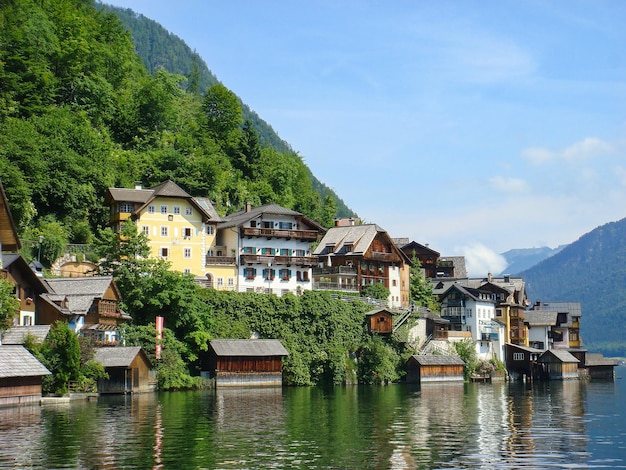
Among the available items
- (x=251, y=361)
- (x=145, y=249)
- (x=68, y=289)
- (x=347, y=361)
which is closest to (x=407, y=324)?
(x=347, y=361)

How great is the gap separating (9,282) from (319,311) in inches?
1554

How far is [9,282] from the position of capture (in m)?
61.2

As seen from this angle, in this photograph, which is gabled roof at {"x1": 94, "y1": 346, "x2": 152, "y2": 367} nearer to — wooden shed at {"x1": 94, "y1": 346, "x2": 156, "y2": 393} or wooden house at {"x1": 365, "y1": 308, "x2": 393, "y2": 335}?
wooden shed at {"x1": 94, "y1": 346, "x2": 156, "y2": 393}

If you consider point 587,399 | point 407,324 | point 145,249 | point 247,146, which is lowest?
point 587,399

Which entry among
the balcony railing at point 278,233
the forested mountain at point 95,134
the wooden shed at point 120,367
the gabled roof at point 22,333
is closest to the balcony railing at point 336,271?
the balcony railing at point 278,233

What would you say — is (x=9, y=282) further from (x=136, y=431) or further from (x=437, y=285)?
(x=437, y=285)

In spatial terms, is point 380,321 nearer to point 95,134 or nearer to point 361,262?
point 361,262

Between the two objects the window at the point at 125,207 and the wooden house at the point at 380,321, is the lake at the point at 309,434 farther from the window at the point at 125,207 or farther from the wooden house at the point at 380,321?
the wooden house at the point at 380,321

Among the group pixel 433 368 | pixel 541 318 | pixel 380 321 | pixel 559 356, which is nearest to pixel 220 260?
pixel 380 321

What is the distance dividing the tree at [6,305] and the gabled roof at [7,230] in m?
4.17

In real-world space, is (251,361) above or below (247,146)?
below

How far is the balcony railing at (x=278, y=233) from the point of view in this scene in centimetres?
9825

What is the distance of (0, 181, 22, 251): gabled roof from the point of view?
59.3 metres

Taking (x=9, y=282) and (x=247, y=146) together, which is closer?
(x=9, y=282)
